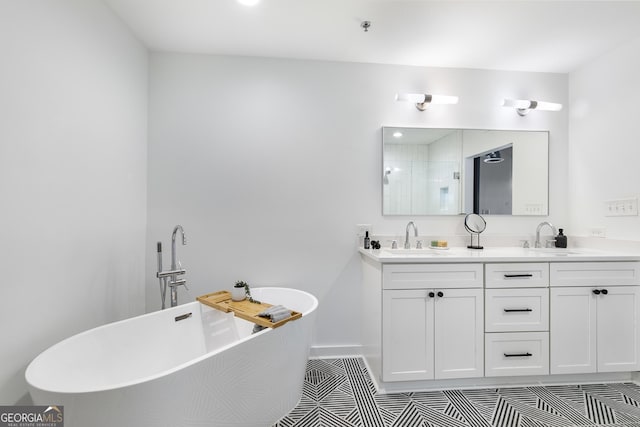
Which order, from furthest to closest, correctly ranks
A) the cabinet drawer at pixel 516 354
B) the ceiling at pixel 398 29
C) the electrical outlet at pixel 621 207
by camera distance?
the electrical outlet at pixel 621 207
the cabinet drawer at pixel 516 354
the ceiling at pixel 398 29

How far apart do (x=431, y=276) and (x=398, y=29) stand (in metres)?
1.72

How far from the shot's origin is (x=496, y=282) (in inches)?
72.0

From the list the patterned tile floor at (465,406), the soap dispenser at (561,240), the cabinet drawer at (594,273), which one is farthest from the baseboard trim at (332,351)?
the soap dispenser at (561,240)

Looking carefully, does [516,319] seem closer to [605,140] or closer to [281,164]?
[605,140]

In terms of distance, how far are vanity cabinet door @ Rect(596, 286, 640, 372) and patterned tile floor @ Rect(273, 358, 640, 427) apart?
17 cm

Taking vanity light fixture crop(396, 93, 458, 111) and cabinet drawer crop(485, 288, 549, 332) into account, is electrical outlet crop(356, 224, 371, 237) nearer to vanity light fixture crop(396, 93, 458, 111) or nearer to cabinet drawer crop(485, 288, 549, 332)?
cabinet drawer crop(485, 288, 549, 332)

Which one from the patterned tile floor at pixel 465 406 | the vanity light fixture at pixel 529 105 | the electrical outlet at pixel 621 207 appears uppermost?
the vanity light fixture at pixel 529 105

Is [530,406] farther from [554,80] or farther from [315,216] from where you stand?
[554,80]

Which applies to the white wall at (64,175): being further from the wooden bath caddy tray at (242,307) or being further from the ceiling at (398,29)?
the wooden bath caddy tray at (242,307)

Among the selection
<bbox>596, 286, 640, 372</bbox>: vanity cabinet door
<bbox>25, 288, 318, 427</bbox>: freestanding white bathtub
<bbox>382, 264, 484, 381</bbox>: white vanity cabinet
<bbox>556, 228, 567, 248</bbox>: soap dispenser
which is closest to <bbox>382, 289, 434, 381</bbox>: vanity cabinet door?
<bbox>382, 264, 484, 381</bbox>: white vanity cabinet

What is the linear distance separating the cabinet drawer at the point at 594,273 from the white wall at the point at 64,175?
2.94 m

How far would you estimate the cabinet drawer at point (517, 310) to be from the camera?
1.83 m

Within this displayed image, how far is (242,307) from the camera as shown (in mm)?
1802

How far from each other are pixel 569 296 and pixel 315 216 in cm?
188
